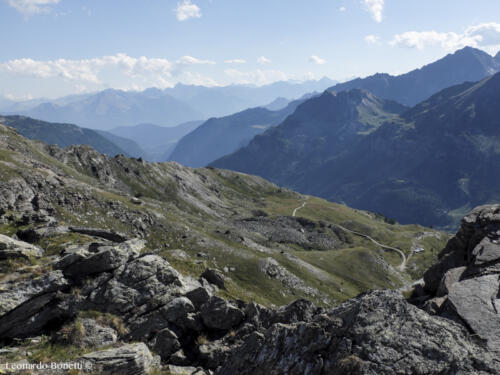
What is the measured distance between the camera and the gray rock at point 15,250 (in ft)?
82.1

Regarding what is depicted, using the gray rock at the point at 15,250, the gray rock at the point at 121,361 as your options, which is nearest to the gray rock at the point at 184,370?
the gray rock at the point at 121,361

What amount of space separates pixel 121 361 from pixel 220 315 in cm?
702

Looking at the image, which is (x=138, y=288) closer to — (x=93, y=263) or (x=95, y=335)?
(x=93, y=263)

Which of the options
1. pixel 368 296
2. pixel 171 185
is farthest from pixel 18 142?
pixel 368 296

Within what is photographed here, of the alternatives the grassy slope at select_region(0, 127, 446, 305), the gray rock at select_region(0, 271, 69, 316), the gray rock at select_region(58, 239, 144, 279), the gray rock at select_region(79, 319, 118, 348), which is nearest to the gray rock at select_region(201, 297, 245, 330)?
the gray rock at select_region(79, 319, 118, 348)

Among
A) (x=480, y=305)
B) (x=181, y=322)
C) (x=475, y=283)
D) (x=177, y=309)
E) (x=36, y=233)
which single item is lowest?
(x=181, y=322)

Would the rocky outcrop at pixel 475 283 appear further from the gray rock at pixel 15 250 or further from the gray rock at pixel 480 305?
the gray rock at pixel 15 250

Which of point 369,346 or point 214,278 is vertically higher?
point 369,346

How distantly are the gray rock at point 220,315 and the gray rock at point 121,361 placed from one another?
4.86 metres

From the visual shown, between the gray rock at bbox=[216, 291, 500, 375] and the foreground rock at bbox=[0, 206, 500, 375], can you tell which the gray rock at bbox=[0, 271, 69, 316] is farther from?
the gray rock at bbox=[216, 291, 500, 375]

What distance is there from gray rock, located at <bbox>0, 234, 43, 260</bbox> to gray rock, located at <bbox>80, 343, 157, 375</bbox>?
525 inches

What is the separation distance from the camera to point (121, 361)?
17.2 metres

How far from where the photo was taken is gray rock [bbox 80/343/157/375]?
55.0 ft

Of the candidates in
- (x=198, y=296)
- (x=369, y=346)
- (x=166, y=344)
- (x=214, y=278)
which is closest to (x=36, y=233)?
(x=214, y=278)
